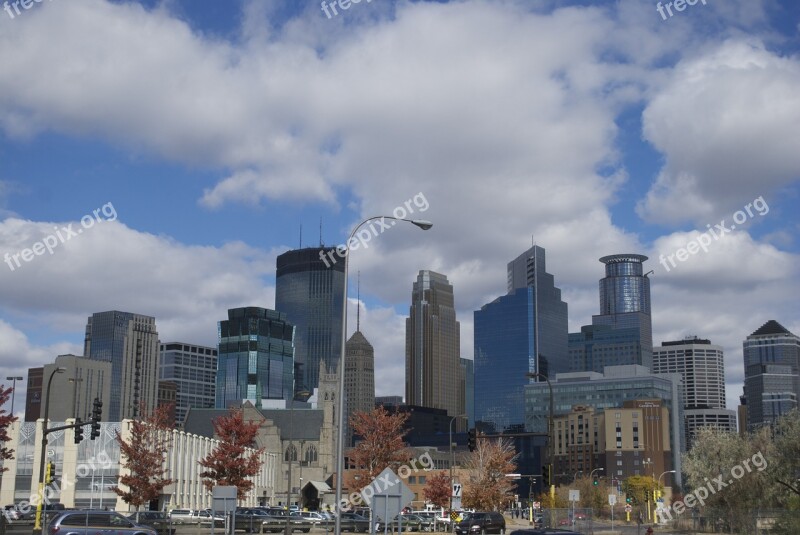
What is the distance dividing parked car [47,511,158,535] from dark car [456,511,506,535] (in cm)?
2637

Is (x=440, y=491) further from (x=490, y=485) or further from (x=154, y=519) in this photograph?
(x=154, y=519)

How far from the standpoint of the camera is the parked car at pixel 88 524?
38.6 metres

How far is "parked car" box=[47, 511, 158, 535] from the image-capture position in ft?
127

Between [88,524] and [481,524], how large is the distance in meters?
29.6

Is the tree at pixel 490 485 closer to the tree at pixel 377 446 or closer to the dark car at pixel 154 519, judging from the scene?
the tree at pixel 377 446

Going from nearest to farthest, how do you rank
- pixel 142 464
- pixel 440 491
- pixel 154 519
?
pixel 154 519
pixel 142 464
pixel 440 491

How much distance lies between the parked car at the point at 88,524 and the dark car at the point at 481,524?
2637cm

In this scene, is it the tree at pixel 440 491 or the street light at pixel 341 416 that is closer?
the street light at pixel 341 416

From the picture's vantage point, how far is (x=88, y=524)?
39.0m

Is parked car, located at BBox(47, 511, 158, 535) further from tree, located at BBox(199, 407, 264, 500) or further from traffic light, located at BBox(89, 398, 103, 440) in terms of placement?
tree, located at BBox(199, 407, 264, 500)

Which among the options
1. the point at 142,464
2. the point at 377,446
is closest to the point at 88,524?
the point at 377,446

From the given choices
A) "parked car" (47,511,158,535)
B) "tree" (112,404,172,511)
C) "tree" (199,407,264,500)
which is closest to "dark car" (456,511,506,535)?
"tree" (199,407,264,500)

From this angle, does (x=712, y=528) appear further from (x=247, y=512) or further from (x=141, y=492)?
(x=141, y=492)

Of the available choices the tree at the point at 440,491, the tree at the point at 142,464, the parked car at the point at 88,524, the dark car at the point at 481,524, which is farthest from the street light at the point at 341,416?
the tree at the point at 440,491
